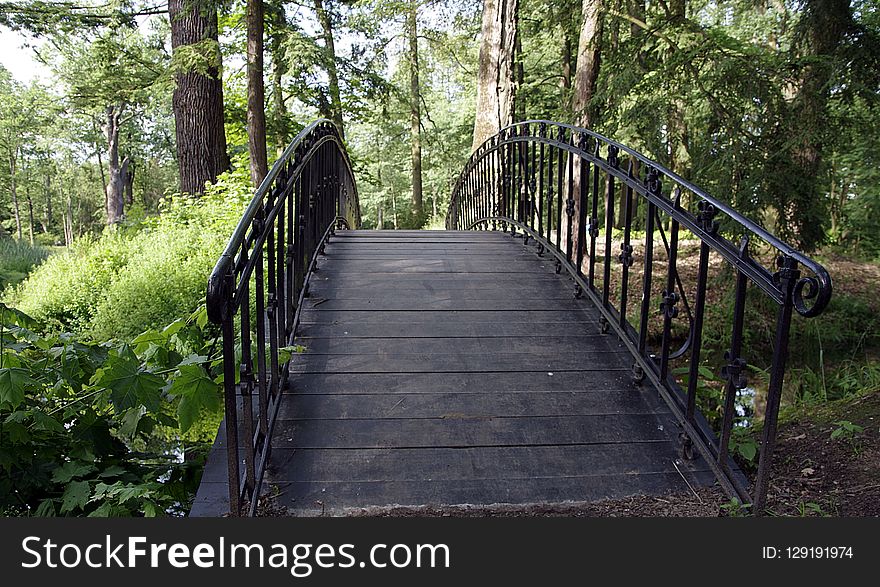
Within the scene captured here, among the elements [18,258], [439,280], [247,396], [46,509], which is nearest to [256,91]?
[439,280]

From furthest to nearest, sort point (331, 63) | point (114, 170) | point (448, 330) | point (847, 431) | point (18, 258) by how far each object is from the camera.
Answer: point (114, 170) < point (18, 258) < point (331, 63) < point (448, 330) < point (847, 431)

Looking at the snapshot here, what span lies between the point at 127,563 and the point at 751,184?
626cm

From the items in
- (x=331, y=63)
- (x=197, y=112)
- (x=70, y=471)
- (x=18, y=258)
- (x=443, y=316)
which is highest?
(x=331, y=63)

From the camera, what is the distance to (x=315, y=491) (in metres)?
2.72

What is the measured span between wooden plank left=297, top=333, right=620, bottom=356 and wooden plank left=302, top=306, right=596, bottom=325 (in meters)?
0.25

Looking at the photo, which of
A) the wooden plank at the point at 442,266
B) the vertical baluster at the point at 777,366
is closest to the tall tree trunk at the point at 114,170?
the wooden plank at the point at 442,266

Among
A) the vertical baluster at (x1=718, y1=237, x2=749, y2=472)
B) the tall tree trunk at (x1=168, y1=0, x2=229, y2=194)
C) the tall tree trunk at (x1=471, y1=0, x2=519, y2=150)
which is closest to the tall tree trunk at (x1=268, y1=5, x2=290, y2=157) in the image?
the tall tree trunk at (x1=168, y1=0, x2=229, y2=194)

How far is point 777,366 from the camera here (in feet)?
7.82

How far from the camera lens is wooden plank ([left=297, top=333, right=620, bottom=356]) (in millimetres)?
3850

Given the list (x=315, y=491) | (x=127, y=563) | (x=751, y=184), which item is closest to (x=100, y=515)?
(x=127, y=563)

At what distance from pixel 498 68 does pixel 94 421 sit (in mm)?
8677

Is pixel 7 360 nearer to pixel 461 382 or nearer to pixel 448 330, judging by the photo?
pixel 461 382

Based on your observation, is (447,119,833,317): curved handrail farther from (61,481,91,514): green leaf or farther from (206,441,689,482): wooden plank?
(61,481,91,514): green leaf

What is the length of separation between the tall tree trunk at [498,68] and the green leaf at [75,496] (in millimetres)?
8365
